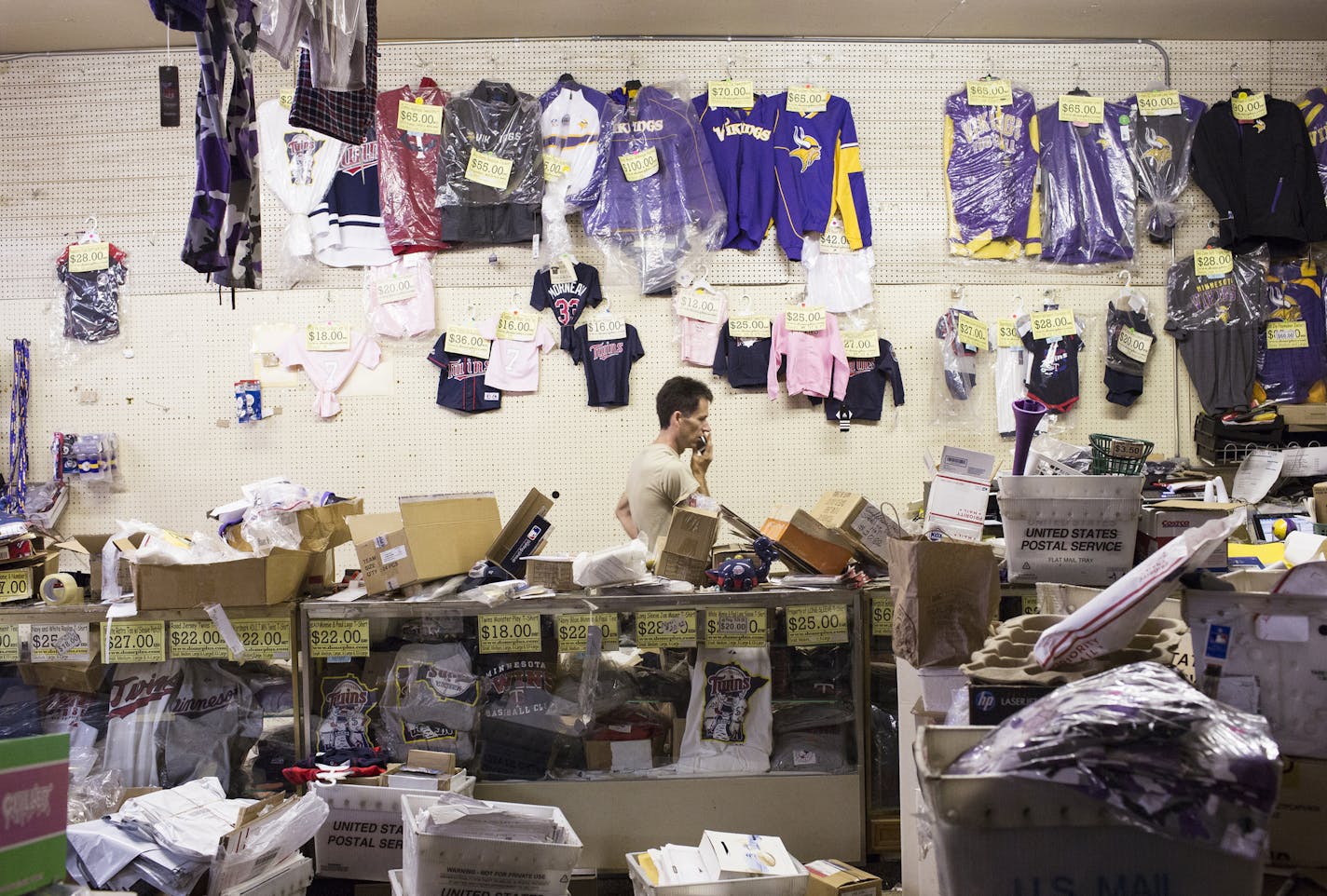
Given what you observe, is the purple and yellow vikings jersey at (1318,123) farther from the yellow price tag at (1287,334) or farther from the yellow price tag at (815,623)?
the yellow price tag at (815,623)

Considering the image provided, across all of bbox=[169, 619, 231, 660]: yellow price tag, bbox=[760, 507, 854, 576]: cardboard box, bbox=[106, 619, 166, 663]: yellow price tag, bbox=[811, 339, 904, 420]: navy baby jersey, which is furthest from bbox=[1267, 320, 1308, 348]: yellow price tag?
bbox=[106, 619, 166, 663]: yellow price tag

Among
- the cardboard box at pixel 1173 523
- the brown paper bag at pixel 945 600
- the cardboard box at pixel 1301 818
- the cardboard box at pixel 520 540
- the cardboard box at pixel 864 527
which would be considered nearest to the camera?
the cardboard box at pixel 1301 818

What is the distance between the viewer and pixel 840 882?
2.58m

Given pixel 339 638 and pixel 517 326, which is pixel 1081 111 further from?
pixel 339 638

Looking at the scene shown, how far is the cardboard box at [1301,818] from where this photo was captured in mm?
1671

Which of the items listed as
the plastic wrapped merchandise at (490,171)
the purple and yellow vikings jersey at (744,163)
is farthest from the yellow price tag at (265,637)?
the purple and yellow vikings jersey at (744,163)

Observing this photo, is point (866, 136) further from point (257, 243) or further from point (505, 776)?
point (505, 776)

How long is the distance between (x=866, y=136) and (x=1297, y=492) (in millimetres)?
2661

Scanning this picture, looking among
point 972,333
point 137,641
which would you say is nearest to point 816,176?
point 972,333

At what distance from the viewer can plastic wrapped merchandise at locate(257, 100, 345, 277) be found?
5.15 m

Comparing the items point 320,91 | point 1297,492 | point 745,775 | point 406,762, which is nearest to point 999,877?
point 745,775

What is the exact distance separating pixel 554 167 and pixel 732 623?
2998 mm

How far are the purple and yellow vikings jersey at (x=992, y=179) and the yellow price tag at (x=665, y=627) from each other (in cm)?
314

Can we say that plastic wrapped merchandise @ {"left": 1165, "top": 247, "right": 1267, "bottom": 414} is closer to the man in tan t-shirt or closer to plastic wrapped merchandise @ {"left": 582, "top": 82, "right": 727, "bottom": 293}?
plastic wrapped merchandise @ {"left": 582, "top": 82, "right": 727, "bottom": 293}
